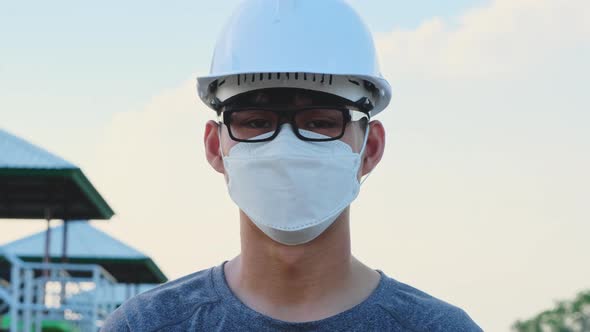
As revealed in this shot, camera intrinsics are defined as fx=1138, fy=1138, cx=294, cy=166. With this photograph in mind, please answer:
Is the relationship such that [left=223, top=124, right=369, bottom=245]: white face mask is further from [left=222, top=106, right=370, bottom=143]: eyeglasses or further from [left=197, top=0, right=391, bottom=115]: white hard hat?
[left=197, top=0, right=391, bottom=115]: white hard hat

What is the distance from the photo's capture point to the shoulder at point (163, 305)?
14.1ft

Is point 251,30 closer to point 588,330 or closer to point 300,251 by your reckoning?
point 300,251

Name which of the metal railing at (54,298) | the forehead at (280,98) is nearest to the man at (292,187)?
the forehead at (280,98)

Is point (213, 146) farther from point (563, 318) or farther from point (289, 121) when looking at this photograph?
point (563, 318)

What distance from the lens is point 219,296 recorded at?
14.3ft

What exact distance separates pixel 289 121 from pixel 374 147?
489 mm

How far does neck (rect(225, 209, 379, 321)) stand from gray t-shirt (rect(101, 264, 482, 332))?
78 millimetres

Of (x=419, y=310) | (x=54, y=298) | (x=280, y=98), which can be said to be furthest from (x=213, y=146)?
(x=54, y=298)

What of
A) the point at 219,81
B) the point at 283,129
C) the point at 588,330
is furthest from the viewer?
the point at 588,330

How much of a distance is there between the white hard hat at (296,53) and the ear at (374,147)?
0.28 ft

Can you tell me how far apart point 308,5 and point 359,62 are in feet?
1.01

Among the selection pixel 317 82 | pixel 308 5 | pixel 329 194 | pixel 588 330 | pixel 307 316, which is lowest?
pixel 588 330

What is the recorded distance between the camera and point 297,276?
4.32m

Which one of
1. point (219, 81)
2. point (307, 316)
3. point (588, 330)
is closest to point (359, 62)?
point (219, 81)
